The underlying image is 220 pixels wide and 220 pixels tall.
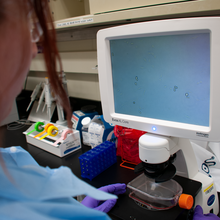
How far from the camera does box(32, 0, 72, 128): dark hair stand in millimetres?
320

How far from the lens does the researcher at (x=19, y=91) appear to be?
12.2 inches

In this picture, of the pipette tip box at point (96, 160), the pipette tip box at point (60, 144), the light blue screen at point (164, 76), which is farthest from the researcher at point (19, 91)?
the pipette tip box at point (60, 144)

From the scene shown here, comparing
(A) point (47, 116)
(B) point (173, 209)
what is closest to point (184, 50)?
(B) point (173, 209)

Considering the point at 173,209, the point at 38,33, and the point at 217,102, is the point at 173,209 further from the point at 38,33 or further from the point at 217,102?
the point at 38,33

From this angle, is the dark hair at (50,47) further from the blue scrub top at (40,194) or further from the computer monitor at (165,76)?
the computer monitor at (165,76)

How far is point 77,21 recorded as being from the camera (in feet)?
3.54

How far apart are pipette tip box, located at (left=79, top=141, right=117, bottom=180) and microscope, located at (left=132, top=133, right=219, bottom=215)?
0.80 ft

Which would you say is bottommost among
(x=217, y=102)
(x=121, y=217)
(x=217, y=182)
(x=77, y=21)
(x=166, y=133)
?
(x=217, y=182)

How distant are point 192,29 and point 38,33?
0.40 m

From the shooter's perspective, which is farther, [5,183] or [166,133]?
[166,133]

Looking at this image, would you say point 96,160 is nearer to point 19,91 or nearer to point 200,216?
point 200,216

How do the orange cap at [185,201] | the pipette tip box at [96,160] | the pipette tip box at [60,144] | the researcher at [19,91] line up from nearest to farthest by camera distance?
1. the researcher at [19,91]
2. the orange cap at [185,201]
3. the pipette tip box at [96,160]
4. the pipette tip box at [60,144]

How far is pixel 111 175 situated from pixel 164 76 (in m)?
0.54

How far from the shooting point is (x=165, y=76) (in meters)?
0.66
